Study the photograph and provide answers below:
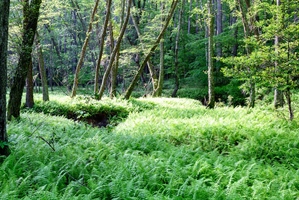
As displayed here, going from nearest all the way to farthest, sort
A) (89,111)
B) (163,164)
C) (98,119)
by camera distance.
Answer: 1. (163,164)
2. (89,111)
3. (98,119)

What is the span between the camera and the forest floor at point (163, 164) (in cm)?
394

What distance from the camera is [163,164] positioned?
499cm

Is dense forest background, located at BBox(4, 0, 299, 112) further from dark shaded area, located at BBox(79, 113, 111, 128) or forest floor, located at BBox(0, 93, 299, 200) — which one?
dark shaded area, located at BBox(79, 113, 111, 128)

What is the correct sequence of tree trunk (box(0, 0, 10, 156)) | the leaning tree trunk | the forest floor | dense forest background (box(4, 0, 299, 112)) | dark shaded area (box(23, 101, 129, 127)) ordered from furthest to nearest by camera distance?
dark shaded area (box(23, 101, 129, 127)) < the leaning tree trunk < dense forest background (box(4, 0, 299, 112)) < tree trunk (box(0, 0, 10, 156)) < the forest floor

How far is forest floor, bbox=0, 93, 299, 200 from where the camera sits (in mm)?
3941

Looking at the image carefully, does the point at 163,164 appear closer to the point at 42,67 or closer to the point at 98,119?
the point at 98,119

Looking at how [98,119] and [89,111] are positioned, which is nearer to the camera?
[89,111]

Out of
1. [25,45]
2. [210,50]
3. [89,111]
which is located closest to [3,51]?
[25,45]

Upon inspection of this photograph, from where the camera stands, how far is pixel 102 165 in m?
4.86

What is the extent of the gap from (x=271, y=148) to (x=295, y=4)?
177 inches

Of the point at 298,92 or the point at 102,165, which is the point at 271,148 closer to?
the point at 102,165

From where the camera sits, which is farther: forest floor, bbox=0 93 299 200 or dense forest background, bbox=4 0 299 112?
dense forest background, bbox=4 0 299 112

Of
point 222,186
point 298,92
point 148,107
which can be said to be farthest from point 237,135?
point 298,92

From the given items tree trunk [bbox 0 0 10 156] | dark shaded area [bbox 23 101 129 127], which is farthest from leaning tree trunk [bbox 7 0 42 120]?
dark shaded area [bbox 23 101 129 127]
